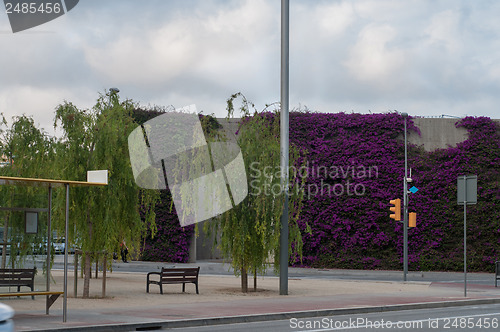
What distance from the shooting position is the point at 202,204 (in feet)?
71.7

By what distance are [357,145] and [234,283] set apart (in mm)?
15007

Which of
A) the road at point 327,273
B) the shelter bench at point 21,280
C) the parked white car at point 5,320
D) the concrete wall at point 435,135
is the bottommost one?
the road at point 327,273

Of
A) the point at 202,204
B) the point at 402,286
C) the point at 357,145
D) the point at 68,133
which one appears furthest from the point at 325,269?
the point at 68,133

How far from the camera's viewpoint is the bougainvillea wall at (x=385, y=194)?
3788 centimetres

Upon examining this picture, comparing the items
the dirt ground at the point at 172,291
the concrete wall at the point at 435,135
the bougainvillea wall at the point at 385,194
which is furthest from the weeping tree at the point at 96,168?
the concrete wall at the point at 435,135

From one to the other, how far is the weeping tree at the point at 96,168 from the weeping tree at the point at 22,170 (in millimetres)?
812

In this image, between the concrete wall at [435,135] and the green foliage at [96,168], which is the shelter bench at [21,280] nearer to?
the green foliage at [96,168]

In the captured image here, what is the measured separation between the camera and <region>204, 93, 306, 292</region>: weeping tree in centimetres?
2138

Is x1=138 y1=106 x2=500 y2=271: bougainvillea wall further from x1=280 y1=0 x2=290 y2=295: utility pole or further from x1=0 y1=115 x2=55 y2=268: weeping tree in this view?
x1=280 y1=0 x2=290 y2=295: utility pole

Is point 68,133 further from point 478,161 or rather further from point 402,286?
point 478,161

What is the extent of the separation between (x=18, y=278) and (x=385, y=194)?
1035 inches

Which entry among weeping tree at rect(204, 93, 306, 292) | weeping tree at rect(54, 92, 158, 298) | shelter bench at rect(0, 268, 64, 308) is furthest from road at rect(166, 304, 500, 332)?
weeping tree at rect(54, 92, 158, 298)

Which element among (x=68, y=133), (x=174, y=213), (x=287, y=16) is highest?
(x=287, y=16)

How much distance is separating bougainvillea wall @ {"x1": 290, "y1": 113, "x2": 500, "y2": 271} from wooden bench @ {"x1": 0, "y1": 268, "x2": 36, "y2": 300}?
24209mm
